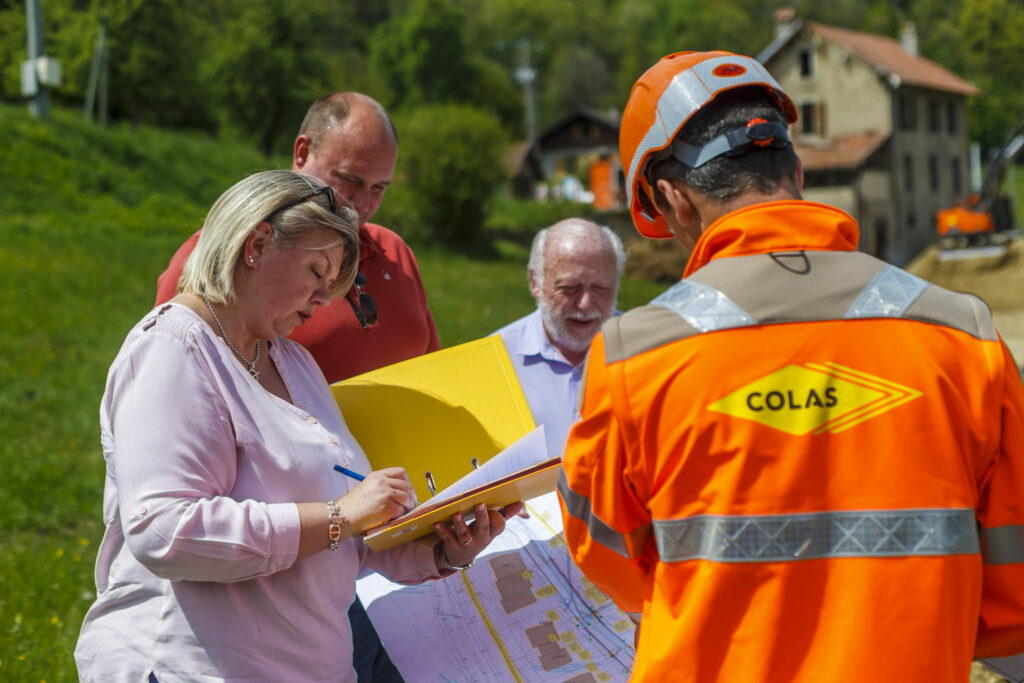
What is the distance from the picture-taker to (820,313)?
59.7 inches

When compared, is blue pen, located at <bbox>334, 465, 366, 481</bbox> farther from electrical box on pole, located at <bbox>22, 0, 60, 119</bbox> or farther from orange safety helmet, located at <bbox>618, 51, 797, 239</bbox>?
electrical box on pole, located at <bbox>22, 0, 60, 119</bbox>

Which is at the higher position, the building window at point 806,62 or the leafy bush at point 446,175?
the building window at point 806,62

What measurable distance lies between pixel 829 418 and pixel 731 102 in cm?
56

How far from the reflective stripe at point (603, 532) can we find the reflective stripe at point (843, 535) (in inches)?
6.0

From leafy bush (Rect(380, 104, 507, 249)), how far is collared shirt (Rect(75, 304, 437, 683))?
1027 inches


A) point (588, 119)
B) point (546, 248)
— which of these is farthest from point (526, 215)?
point (546, 248)

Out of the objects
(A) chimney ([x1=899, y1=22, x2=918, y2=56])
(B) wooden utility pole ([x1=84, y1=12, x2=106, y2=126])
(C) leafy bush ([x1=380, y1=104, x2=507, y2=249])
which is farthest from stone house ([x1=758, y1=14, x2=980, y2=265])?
(B) wooden utility pole ([x1=84, y1=12, x2=106, y2=126])

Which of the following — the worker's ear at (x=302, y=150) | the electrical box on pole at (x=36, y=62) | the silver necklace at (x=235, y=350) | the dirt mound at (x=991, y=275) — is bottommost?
the dirt mound at (x=991, y=275)

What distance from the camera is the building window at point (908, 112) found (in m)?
39.8

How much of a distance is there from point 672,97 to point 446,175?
2725 cm

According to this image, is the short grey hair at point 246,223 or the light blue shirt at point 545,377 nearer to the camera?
the short grey hair at point 246,223

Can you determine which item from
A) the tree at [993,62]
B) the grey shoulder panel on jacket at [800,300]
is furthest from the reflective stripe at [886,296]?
the tree at [993,62]

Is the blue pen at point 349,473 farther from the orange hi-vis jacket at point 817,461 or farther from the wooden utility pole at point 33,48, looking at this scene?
the wooden utility pole at point 33,48

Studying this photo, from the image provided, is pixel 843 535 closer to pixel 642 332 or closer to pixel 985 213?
pixel 642 332
